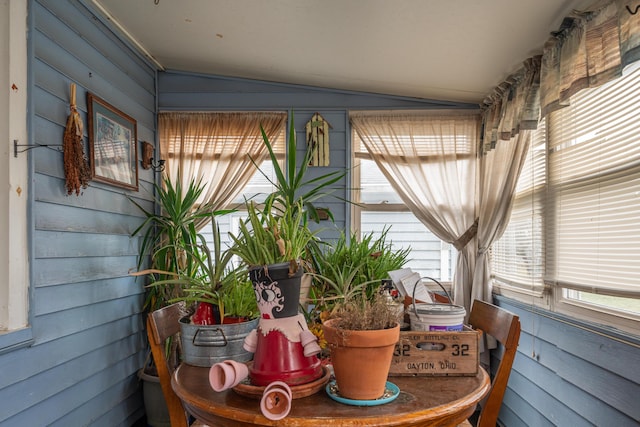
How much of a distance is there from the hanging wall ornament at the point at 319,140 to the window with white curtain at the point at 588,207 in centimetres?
139

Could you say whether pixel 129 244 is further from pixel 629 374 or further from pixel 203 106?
pixel 629 374

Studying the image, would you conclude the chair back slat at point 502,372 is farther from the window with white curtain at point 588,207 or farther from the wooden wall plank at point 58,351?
the wooden wall plank at point 58,351

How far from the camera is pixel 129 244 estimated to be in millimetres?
Answer: 2812

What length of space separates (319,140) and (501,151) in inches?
50.6

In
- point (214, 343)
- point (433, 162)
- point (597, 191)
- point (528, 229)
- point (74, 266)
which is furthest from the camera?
point (433, 162)

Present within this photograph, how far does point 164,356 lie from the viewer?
1.65 metres

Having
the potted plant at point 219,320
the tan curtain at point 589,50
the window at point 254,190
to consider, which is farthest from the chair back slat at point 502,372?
the window at point 254,190

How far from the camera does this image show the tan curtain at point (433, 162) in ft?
10.9

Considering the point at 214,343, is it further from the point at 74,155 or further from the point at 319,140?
the point at 319,140

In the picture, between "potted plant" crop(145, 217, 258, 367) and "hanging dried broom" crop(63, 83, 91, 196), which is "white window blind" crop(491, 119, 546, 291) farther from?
"hanging dried broom" crop(63, 83, 91, 196)

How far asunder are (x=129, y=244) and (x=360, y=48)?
1.83m

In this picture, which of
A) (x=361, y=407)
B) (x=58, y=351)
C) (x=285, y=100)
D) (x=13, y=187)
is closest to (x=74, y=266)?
(x=58, y=351)

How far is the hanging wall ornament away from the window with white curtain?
4.56ft

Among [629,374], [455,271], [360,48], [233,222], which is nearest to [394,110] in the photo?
[360,48]
